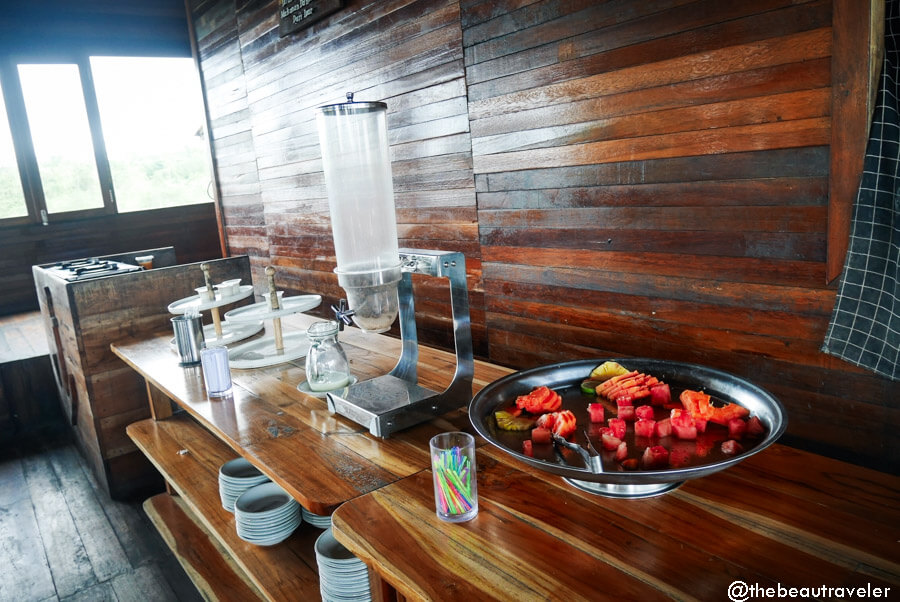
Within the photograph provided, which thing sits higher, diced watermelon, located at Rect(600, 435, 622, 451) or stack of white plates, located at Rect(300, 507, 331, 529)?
diced watermelon, located at Rect(600, 435, 622, 451)

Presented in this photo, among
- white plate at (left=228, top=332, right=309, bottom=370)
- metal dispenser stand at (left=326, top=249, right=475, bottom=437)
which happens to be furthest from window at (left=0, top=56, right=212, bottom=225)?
metal dispenser stand at (left=326, top=249, right=475, bottom=437)

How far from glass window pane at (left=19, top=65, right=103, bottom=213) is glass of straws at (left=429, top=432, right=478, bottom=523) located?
6.05 meters

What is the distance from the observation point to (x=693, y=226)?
1977 mm

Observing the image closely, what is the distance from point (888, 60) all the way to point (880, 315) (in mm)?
608

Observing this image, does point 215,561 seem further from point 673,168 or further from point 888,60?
point 888,60

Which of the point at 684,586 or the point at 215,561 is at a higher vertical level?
the point at 684,586

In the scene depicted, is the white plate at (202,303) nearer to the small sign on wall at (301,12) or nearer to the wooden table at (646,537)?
the wooden table at (646,537)

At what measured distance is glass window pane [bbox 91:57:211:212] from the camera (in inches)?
240

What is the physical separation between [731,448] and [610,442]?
0.21 metres

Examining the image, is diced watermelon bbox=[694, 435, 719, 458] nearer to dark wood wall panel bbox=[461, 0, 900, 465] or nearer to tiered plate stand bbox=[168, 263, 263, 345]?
dark wood wall panel bbox=[461, 0, 900, 465]

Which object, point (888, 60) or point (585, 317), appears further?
point (585, 317)

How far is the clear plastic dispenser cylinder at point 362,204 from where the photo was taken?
138 cm

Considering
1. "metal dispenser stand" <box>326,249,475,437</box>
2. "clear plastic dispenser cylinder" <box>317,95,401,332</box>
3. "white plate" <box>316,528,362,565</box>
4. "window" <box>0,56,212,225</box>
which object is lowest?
"white plate" <box>316,528,362,565</box>

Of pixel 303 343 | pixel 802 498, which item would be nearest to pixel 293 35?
pixel 303 343
